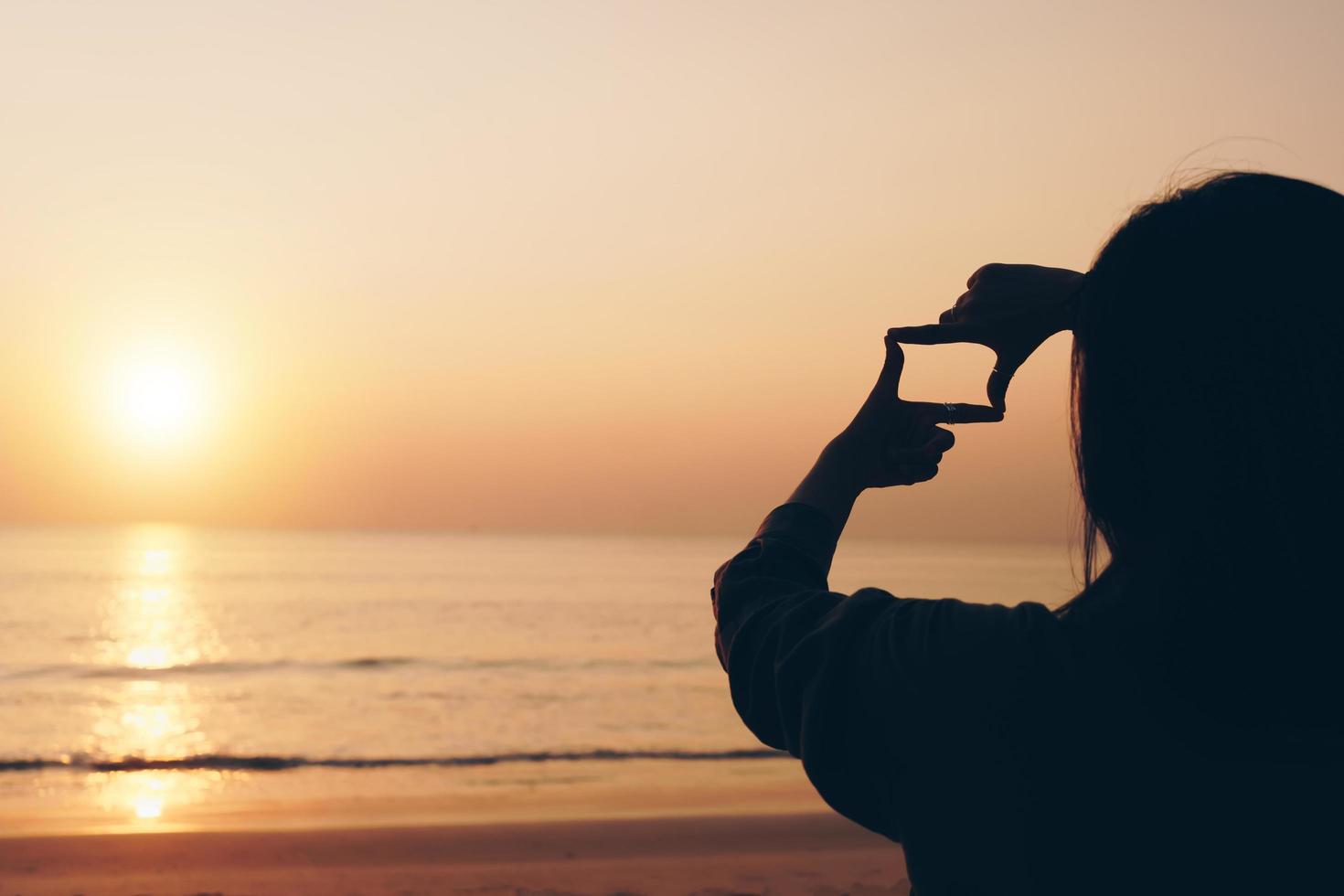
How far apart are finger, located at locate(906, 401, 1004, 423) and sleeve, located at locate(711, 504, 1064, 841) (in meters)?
0.26

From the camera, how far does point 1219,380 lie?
90 centimetres

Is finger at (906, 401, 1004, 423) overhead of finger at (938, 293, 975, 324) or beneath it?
beneath

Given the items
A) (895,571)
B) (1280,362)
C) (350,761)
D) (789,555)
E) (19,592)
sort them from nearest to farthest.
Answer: (1280,362) < (789,555) < (350,761) < (19,592) < (895,571)

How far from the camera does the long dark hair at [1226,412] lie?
A: 0.87 metres

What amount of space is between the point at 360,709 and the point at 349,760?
14.4 feet

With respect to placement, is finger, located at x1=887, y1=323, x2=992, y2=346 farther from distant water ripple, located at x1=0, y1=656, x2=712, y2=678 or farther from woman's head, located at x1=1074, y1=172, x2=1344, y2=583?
distant water ripple, located at x1=0, y1=656, x2=712, y2=678

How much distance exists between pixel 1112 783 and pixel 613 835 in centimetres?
878

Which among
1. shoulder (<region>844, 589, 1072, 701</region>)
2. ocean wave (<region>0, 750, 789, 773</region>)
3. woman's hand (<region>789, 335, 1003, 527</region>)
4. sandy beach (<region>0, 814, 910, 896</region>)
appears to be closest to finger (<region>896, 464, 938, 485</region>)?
woman's hand (<region>789, 335, 1003, 527</region>)

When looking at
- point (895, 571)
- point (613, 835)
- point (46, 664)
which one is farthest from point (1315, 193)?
point (895, 571)

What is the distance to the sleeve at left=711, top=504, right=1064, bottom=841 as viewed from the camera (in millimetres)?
934

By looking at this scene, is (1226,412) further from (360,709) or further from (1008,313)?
(360,709)

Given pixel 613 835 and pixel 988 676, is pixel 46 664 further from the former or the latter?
pixel 988 676

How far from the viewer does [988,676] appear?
0.93 m

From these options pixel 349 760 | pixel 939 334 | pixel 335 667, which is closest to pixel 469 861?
pixel 349 760
